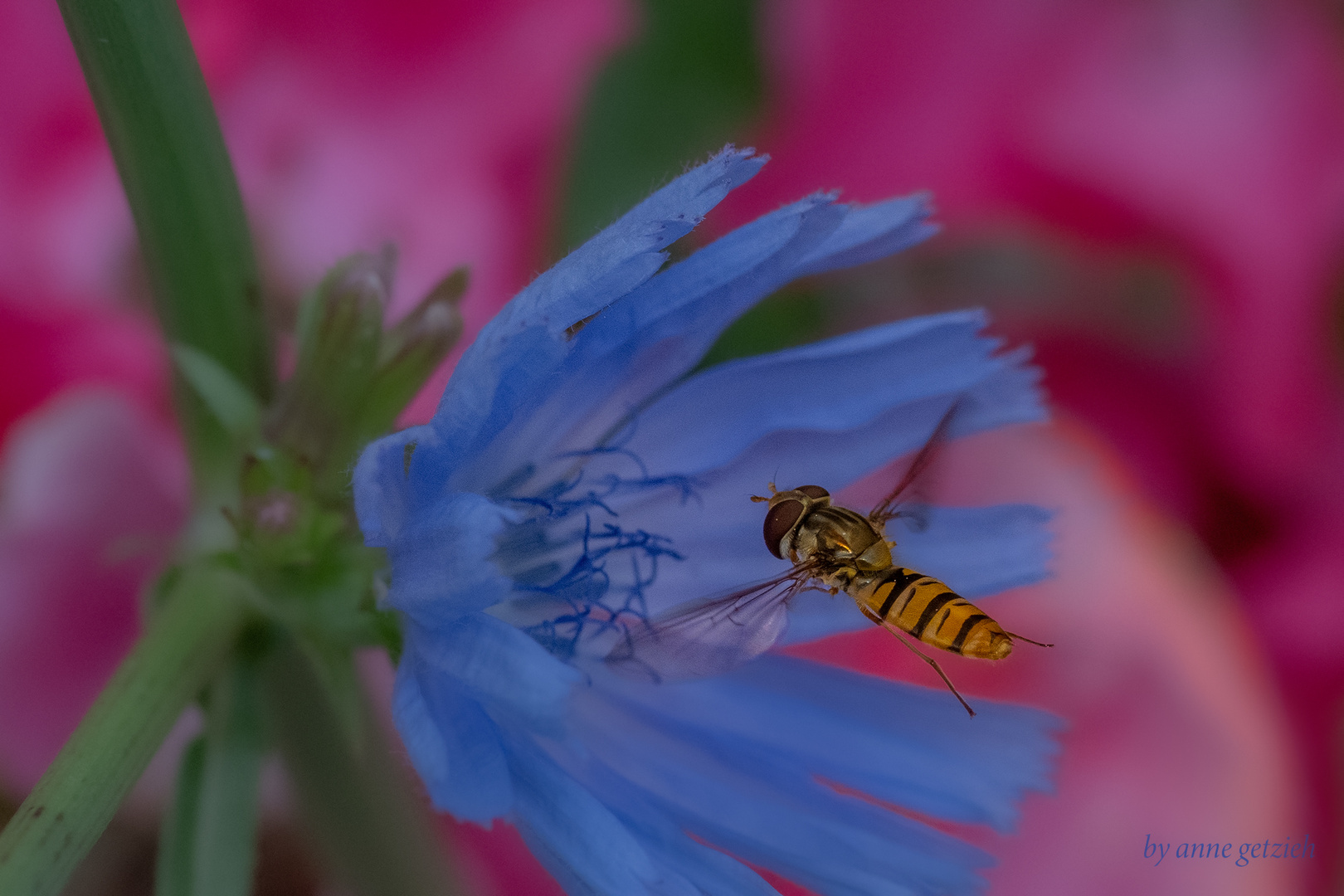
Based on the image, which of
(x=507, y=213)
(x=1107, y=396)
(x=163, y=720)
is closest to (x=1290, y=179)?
(x=1107, y=396)

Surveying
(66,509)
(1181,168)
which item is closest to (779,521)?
(66,509)

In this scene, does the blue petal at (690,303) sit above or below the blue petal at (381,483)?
above

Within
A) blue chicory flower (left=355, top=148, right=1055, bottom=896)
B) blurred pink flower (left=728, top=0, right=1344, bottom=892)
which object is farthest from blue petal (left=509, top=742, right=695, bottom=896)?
blurred pink flower (left=728, top=0, right=1344, bottom=892)

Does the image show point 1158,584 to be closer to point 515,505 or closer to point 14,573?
point 515,505

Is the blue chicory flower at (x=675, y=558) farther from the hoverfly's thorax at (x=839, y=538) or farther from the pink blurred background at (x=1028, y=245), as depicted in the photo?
the pink blurred background at (x=1028, y=245)

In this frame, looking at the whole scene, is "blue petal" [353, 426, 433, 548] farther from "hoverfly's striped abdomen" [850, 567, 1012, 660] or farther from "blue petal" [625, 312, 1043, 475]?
"hoverfly's striped abdomen" [850, 567, 1012, 660]

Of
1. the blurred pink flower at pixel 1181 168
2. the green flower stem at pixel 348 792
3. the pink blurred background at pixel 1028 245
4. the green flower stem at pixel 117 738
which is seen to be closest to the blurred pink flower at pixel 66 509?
the pink blurred background at pixel 1028 245
